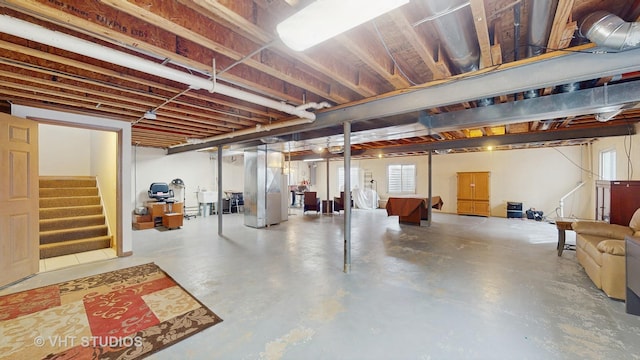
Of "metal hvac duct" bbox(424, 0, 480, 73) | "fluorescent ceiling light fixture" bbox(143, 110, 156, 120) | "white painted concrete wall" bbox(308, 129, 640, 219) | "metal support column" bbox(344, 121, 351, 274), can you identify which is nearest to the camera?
"metal hvac duct" bbox(424, 0, 480, 73)

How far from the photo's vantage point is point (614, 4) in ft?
5.61

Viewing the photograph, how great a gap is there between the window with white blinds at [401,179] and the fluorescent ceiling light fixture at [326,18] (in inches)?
371

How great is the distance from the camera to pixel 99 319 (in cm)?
225

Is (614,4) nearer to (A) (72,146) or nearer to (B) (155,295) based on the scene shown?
(B) (155,295)

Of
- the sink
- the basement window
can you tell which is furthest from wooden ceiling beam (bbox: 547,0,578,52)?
the sink

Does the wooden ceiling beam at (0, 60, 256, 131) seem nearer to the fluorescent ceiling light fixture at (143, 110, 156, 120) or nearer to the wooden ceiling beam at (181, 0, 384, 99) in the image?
the fluorescent ceiling light fixture at (143, 110, 156, 120)

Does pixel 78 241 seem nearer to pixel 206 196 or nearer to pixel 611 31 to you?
pixel 206 196

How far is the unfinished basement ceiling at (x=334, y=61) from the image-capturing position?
1612 millimetres

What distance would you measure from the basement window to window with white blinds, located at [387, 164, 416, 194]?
16.6 ft

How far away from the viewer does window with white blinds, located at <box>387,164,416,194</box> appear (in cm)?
1016

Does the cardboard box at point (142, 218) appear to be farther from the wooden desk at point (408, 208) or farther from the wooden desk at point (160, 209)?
the wooden desk at point (408, 208)

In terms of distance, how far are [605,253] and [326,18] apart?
146 inches

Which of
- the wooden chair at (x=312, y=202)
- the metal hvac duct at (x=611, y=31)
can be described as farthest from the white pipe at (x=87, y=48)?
the wooden chair at (x=312, y=202)

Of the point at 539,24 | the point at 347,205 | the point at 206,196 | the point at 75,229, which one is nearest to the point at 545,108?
the point at 539,24
